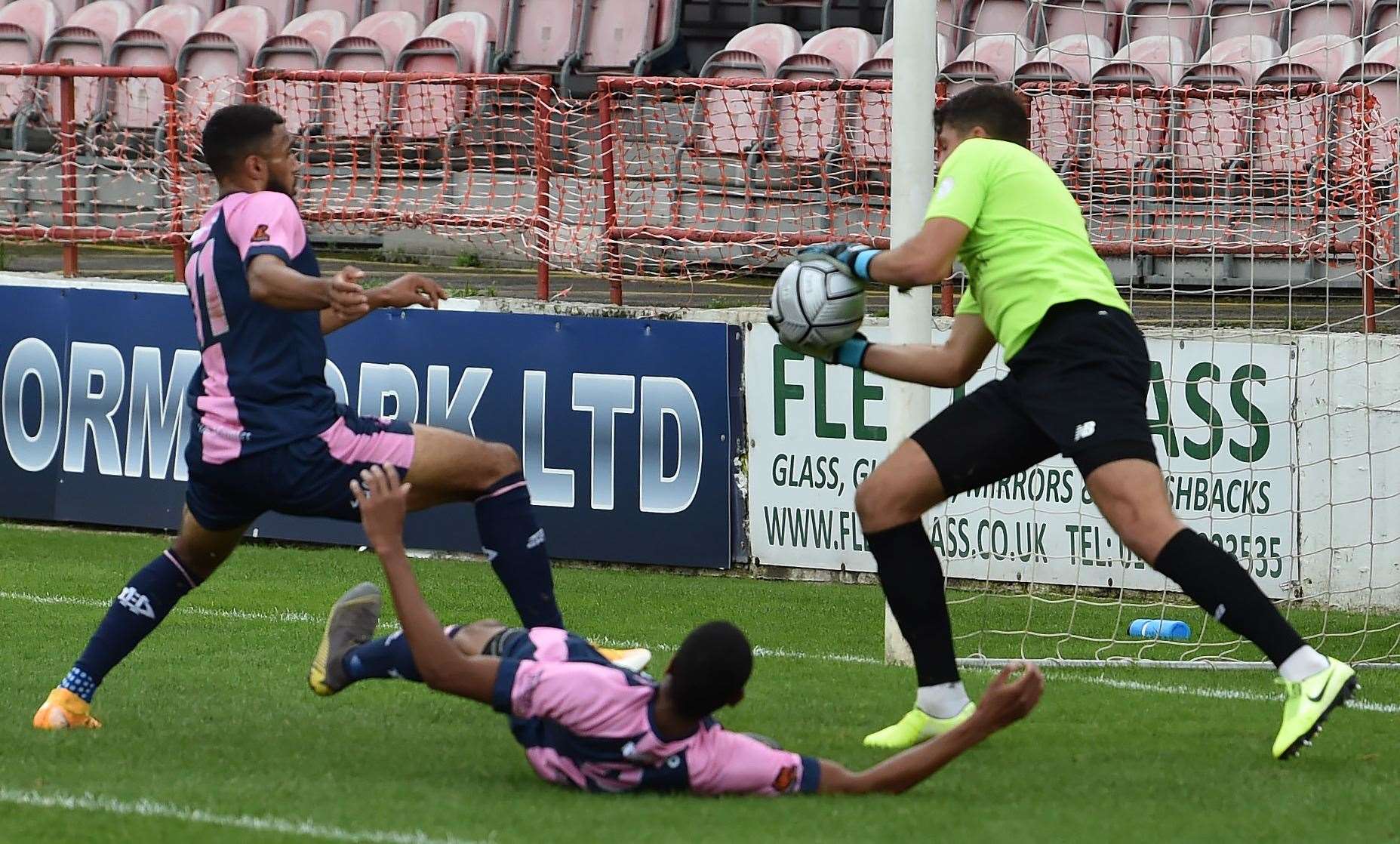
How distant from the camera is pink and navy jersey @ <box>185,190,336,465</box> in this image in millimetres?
5430

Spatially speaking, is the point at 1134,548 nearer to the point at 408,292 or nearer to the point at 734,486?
the point at 408,292

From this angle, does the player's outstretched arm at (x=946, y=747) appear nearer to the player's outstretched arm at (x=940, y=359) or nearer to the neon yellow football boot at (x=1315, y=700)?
the neon yellow football boot at (x=1315, y=700)

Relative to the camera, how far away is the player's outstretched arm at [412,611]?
185 inches

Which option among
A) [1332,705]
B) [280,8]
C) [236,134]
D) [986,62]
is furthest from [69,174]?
[1332,705]

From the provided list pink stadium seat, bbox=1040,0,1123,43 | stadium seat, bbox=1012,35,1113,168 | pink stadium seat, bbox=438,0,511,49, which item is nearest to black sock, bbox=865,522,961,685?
stadium seat, bbox=1012,35,1113,168

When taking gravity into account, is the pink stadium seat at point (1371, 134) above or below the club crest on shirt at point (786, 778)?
above

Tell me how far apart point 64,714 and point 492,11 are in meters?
13.7

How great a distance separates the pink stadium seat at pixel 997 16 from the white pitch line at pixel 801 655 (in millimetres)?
6962

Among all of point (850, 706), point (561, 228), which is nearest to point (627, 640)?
point (850, 706)

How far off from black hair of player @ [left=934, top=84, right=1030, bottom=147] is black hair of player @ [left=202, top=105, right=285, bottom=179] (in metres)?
1.91

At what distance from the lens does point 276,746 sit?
218 inches

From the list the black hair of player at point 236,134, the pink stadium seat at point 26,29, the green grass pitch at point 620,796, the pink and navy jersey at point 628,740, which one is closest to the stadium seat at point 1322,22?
the green grass pitch at point 620,796

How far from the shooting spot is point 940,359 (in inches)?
231

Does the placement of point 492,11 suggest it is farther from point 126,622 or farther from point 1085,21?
point 126,622
